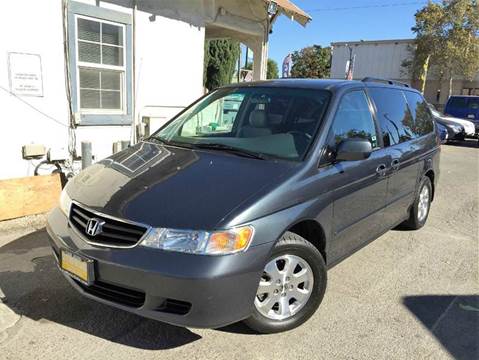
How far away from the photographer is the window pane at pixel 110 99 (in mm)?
6938

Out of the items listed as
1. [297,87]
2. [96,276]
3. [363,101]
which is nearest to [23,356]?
[96,276]

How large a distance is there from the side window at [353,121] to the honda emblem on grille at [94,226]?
1815 mm

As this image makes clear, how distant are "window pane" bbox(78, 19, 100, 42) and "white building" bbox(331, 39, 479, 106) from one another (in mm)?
29558

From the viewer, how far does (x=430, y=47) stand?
30344 millimetres

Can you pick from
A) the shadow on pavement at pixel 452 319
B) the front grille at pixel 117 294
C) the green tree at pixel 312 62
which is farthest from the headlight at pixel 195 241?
the green tree at pixel 312 62

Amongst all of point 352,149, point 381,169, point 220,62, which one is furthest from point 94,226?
point 220,62

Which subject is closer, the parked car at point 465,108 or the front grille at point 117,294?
the front grille at point 117,294

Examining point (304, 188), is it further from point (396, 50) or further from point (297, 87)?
point (396, 50)

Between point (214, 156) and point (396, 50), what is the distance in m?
35.3

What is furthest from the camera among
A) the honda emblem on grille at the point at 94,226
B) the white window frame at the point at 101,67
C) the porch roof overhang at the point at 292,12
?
the porch roof overhang at the point at 292,12

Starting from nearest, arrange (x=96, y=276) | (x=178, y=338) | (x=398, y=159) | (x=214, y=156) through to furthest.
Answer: (x=96, y=276)
(x=178, y=338)
(x=214, y=156)
(x=398, y=159)

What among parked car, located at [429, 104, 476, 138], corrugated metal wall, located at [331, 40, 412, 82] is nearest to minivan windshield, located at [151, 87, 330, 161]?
parked car, located at [429, 104, 476, 138]

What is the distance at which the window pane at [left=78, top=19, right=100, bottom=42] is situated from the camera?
251 inches

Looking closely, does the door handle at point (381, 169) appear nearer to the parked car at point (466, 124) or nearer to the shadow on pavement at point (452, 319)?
the shadow on pavement at point (452, 319)
